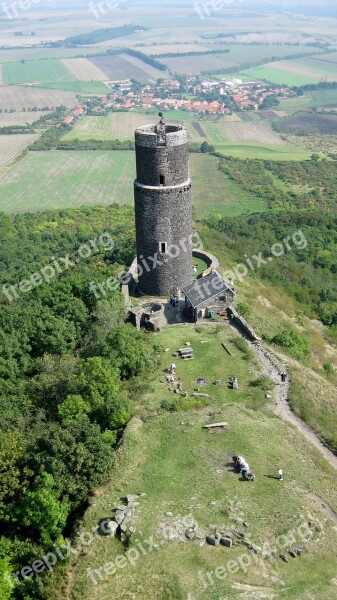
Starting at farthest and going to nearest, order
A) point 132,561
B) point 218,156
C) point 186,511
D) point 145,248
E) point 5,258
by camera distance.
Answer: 1. point 218,156
2. point 5,258
3. point 145,248
4. point 186,511
5. point 132,561

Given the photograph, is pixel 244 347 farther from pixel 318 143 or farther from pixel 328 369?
pixel 318 143

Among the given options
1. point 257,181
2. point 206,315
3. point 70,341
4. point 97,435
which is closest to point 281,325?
point 206,315

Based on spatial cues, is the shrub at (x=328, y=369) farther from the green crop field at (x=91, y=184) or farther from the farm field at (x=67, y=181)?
the farm field at (x=67, y=181)

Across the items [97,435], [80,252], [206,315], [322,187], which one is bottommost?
[322,187]

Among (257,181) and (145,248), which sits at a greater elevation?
(145,248)

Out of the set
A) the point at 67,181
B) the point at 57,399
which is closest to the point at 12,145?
the point at 67,181

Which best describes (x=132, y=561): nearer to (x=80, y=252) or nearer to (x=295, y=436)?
(x=295, y=436)
